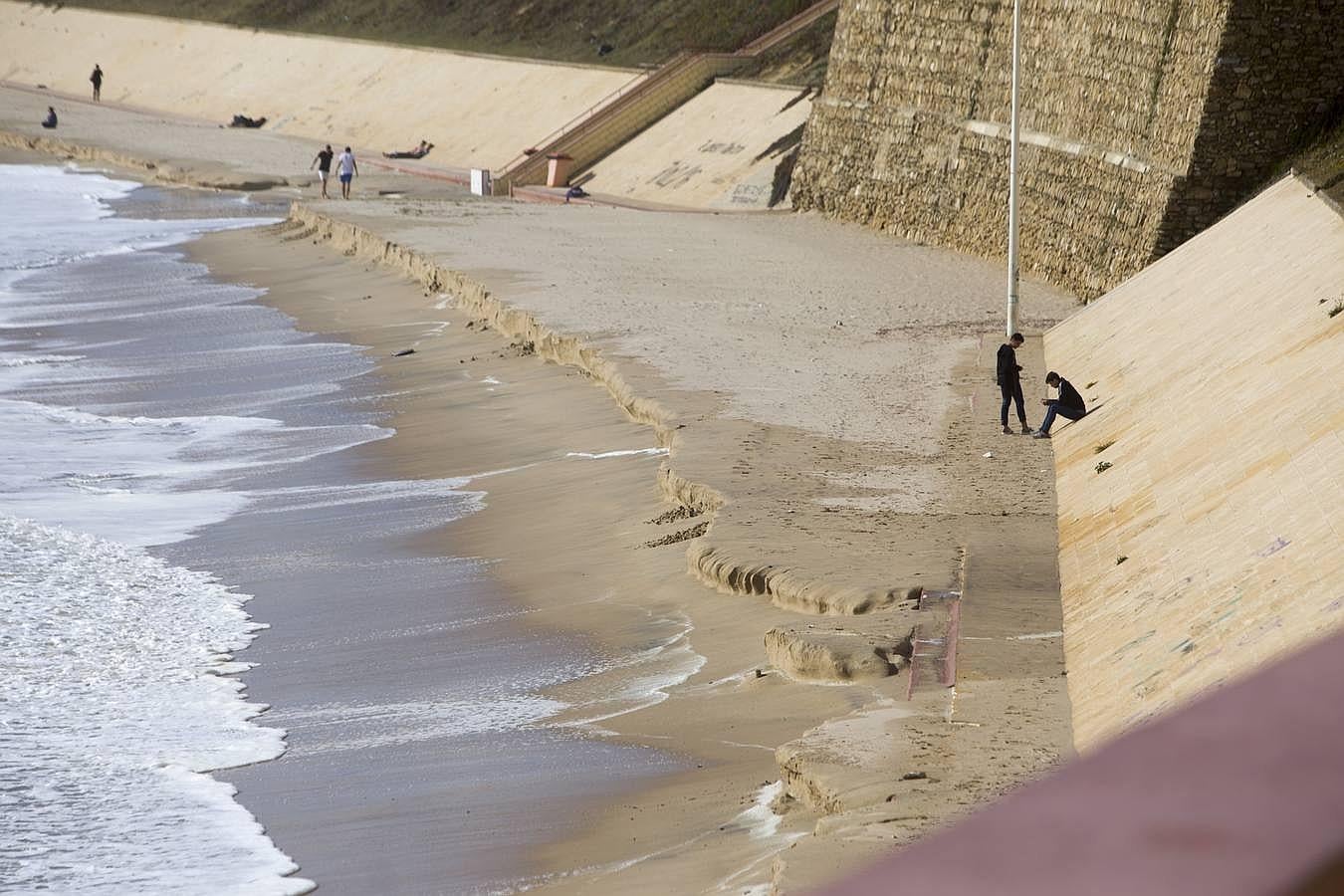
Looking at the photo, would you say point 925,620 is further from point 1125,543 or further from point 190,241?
point 190,241

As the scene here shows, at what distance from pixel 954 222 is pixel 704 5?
23.1 metres

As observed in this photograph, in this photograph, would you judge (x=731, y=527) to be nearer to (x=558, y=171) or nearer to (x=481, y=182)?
(x=481, y=182)

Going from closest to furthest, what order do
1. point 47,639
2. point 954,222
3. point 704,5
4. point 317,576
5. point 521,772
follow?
point 521,772 → point 47,639 → point 317,576 → point 954,222 → point 704,5

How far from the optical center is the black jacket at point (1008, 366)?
1833 cm

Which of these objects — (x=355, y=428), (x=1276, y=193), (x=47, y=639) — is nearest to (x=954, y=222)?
(x=1276, y=193)

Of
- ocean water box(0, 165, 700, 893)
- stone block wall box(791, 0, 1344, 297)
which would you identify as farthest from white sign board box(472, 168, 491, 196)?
ocean water box(0, 165, 700, 893)

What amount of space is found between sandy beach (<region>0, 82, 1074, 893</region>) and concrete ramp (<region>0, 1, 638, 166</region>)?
19.5m

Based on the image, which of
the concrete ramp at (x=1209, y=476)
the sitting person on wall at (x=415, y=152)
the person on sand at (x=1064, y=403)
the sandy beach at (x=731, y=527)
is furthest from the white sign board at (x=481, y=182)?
the person on sand at (x=1064, y=403)

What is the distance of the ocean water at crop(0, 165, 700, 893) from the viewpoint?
10.4 metres

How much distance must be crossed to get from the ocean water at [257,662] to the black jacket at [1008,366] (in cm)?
379

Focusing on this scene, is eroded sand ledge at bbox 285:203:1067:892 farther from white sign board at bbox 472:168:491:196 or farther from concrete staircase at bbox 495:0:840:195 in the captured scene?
concrete staircase at bbox 495:0:840:195

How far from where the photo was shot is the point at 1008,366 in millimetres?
18422

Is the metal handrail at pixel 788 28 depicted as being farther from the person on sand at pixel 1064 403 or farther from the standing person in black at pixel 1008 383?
the person on sand at pixel 1064 403

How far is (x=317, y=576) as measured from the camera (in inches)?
643
